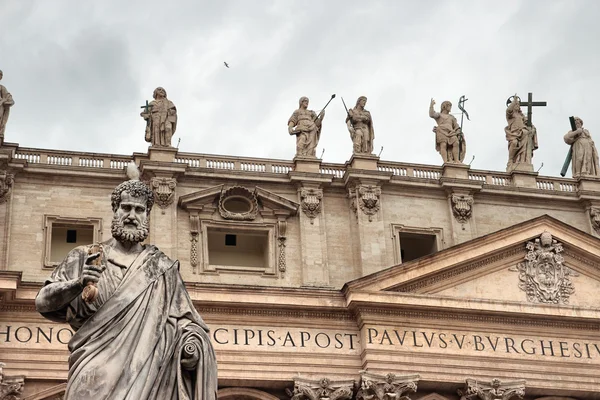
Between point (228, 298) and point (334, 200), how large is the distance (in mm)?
4599

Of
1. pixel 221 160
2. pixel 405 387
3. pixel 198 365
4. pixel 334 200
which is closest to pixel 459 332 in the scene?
pixel 405 387

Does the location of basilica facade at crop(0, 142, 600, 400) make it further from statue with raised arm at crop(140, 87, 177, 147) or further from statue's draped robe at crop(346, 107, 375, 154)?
statue's draped robe at crop(346, 107, 375, 154)

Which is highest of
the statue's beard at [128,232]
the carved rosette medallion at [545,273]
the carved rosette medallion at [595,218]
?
the carved rosette medallion at [595,218]

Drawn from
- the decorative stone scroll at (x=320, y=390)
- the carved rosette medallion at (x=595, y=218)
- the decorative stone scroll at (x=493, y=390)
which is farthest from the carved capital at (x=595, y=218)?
the decorative stone scroll at (x=320, y=390)

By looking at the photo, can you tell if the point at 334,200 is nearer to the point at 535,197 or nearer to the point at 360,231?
the point at 360,231

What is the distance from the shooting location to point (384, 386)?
98.6 feet

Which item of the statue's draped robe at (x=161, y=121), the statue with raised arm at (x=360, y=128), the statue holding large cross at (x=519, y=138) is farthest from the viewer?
the statue holding large cross at (x=519, y=138)

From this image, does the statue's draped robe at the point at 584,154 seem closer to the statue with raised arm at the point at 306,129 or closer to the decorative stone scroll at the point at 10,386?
the statue with raised arm at the point at 306,129

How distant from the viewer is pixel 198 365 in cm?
741

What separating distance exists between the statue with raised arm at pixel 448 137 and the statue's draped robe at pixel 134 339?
27825 millimetres

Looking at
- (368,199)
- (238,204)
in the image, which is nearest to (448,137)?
(368,199)

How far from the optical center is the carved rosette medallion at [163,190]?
32.2m

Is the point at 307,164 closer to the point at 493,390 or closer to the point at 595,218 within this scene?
the point at 493,390

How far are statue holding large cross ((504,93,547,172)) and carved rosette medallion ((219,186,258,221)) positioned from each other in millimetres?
7418
